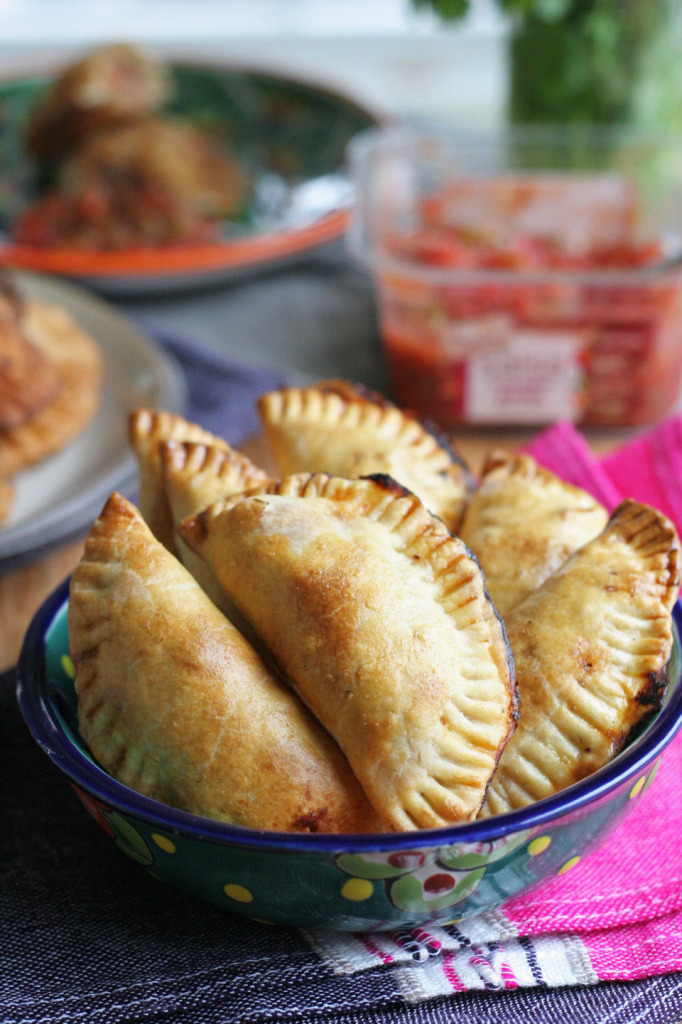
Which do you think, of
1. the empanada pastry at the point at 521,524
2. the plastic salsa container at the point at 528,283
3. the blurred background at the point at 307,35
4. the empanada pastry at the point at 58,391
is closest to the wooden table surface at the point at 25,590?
the empanada pastry at the point at 58,391

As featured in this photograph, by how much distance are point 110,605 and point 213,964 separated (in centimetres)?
34

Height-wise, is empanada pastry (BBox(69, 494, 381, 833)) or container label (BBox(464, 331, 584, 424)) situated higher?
empanada pastry (BBox(69, 494, 381, 833))

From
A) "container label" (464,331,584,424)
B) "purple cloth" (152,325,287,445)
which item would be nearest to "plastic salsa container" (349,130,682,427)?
"container label" (464,331,584,424)

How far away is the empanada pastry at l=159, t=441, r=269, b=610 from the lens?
967mm

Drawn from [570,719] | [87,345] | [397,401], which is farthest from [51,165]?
[570,719]

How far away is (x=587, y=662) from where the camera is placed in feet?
2.85

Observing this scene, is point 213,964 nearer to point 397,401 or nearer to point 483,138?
point 397,401

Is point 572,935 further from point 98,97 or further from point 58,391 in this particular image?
point 98,97

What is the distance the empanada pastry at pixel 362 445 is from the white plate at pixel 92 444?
1.71ft

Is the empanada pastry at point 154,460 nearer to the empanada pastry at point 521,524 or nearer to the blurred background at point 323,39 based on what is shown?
the empanada pastry at point 521,524

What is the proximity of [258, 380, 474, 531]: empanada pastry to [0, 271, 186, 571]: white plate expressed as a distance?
520mm

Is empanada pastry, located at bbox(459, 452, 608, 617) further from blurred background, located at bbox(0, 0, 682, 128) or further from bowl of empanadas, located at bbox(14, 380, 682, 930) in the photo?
blurred background, located at bbox(0, 0, 682, 128)

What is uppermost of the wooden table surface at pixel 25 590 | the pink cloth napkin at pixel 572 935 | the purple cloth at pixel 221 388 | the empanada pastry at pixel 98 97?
the empanada pastry at pixel 98 97

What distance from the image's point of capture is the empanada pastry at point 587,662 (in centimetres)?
85
